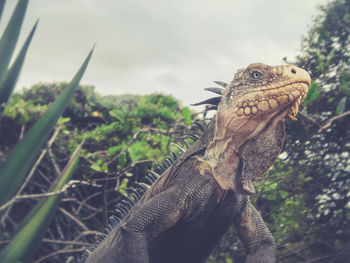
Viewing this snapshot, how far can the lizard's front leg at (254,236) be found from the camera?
1587 millimetres

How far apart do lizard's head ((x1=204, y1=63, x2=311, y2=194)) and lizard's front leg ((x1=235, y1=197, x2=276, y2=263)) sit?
7.7 inches

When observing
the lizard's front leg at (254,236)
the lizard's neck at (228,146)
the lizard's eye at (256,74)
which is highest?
the lizard's eye at (256,74)

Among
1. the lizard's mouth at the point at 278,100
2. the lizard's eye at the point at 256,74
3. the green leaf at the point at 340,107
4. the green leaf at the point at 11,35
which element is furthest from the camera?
the green leaf at the point at 11,35

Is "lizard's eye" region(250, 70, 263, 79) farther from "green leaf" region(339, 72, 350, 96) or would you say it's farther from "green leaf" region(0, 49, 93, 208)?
"green leaf" region(339, 72, 350, 96)

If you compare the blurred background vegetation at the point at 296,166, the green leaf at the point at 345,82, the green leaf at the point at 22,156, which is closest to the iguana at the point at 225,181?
the blurred background vegetation at the point at 296,166

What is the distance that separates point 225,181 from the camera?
1.52 metres

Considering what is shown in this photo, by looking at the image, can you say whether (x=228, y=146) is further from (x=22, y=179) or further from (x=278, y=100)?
(x=22, y=179)

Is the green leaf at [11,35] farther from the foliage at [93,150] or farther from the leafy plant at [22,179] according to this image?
the foliage at [93,150]

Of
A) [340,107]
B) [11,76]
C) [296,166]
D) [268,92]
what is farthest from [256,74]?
[11,76]

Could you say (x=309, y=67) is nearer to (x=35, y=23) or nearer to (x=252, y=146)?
(x=252, y=146)

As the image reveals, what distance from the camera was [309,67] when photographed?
3.11m

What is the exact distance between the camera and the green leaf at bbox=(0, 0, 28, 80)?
2969 millimetres

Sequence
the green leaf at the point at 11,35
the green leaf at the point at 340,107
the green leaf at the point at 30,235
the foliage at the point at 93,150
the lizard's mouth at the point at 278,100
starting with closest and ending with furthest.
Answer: the lizard's mouth at the point at 278,100, the green leaf at the point at 30,235, the green leaf at the point at 340,107, the green leaf at the point at 11,35, the foliage at the point at 93,150

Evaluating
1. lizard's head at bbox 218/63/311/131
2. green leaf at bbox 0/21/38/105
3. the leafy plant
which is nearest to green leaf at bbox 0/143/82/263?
the leafy plant
